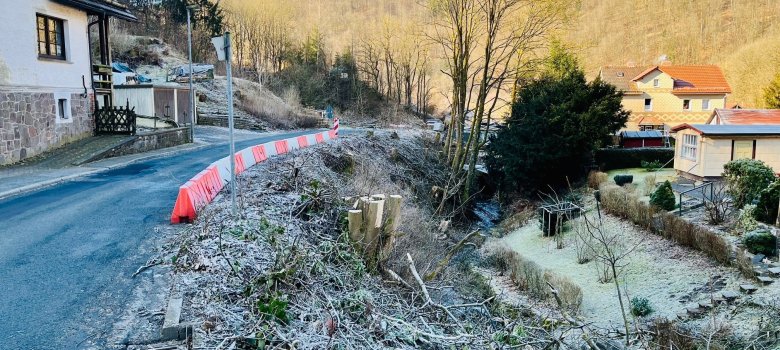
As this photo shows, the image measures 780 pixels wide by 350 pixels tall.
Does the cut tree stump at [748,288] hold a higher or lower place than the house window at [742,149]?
lower

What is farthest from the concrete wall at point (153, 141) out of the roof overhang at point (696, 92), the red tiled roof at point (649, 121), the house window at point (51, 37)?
the roof overhang at point (696, 92)

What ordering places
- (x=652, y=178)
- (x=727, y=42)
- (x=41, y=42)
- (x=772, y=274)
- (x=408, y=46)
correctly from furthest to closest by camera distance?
(x=727, y=42) → (x=408, y=46) → (x=652, y=178) → (x=41, y=42) → (x=772, y=274)

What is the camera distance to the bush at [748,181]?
688 inches

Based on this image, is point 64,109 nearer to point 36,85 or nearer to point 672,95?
point 36,85

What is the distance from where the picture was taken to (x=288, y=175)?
45.6 ft

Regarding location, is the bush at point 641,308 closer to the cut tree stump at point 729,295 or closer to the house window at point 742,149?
the cut tree stump at point 729,295

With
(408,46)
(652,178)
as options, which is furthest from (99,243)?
(408,46)

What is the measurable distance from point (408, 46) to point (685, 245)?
59.0 meters

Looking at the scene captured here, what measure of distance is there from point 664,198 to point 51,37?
22583 millimetres

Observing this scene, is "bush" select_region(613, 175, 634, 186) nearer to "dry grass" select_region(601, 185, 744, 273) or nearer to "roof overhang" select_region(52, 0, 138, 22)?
"dry grass" select_region(601, 185, 744, 273)

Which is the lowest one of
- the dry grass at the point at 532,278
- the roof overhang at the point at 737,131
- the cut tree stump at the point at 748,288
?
the dry grass at the point at 532,278

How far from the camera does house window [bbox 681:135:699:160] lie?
2447 cm

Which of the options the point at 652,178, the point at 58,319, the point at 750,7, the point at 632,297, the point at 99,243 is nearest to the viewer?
the point at 58,319

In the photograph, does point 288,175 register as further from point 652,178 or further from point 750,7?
point 750,7
